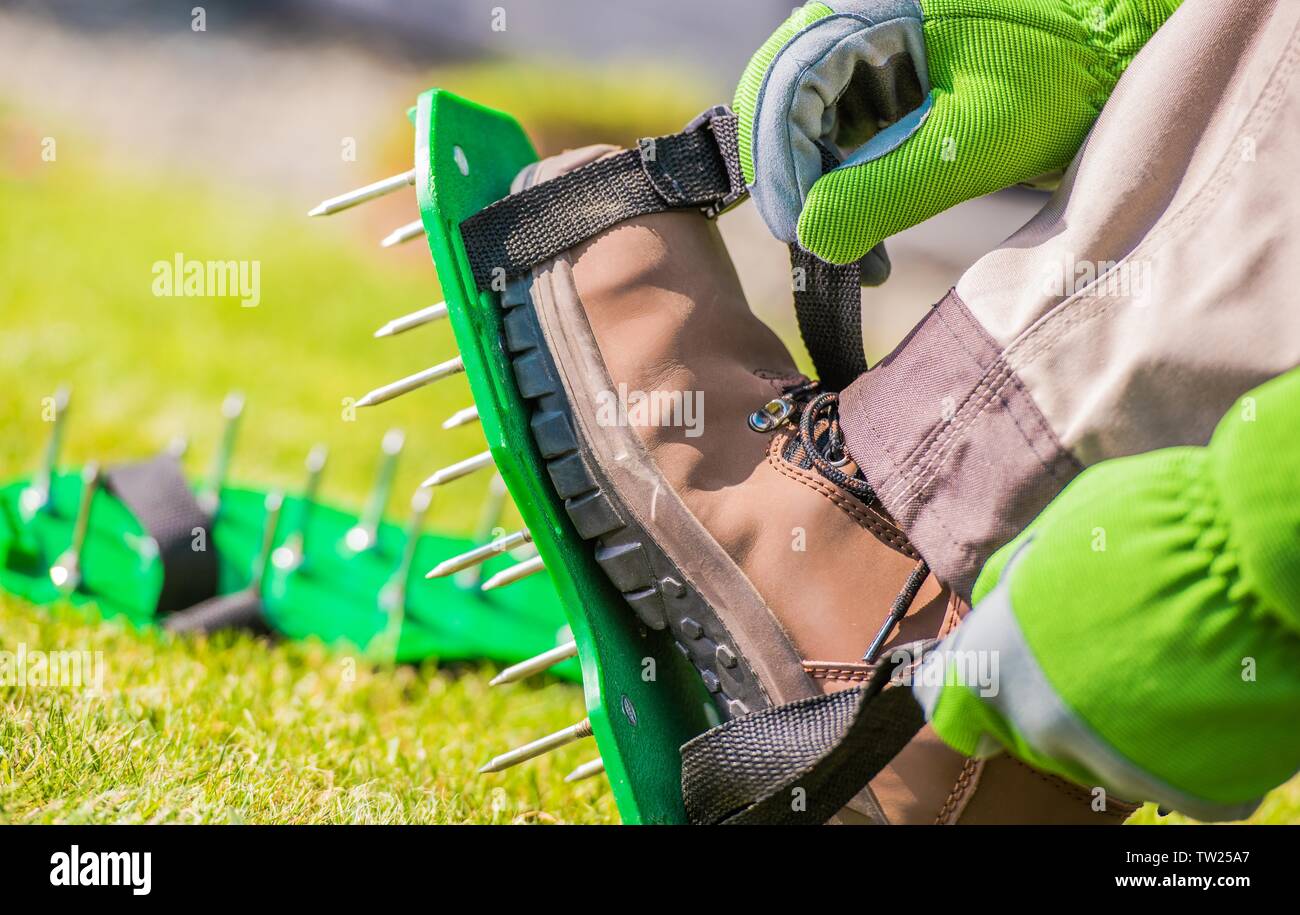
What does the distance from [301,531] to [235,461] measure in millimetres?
1010

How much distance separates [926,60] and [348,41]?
30.5 feet

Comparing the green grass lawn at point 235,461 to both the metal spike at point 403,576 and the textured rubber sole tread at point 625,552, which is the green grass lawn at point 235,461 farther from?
the textured rubber sole tread at point 625,552

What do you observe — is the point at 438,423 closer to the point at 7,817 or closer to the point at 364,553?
the point at 364,553

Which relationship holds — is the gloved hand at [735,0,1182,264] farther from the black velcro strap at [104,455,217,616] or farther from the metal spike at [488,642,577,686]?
the black velcro strap at [104,455,217,616]

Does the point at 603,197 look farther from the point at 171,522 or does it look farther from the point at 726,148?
the point at 171,522

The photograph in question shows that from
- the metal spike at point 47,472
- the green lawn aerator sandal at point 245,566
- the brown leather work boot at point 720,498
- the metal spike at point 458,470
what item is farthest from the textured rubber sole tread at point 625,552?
the metal spike at point 47,472

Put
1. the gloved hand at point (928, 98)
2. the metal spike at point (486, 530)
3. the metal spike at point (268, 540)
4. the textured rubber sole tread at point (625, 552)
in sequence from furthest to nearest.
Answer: the metal spike at point (486, 530), the metal spike at point (268, 540), the textured rubber sole tread at point (625, 552), the gloved hand at point (928, 98)

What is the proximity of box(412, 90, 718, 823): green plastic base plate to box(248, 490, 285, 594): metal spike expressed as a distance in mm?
868

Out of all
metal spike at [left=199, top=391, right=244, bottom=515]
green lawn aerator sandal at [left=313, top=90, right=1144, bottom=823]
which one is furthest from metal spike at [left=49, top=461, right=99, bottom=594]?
green lawn aerator sandal at [left=313, top=90, right=1144, bottom=823]

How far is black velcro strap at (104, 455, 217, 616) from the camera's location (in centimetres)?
219

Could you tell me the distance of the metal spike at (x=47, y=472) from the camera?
7.30 ft

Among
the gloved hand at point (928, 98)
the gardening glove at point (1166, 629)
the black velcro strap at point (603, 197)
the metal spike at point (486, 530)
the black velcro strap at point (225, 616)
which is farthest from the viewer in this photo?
the metal spike at point (486, 530)

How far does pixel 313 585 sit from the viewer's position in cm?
234
